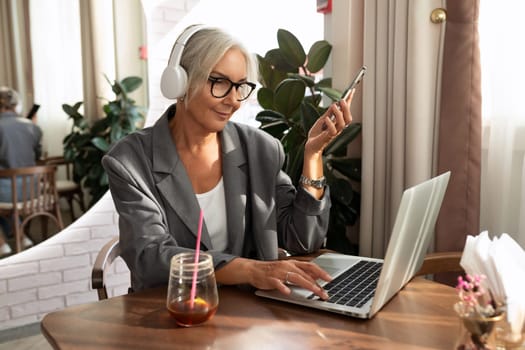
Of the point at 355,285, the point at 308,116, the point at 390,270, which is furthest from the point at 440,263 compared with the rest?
the point at 308,116

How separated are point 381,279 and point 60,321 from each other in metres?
0.58

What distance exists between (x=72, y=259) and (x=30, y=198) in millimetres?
393

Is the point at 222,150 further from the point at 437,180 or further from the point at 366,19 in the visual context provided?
the point at 366,19

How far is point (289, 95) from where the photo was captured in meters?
1.95

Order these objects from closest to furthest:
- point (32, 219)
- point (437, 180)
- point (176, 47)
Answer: point (437, 180) → point (176, 47) → point (32, 219)

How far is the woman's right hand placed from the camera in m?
0.96

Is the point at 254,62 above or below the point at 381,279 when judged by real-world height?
above

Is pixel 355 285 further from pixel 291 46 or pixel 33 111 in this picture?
pixel 33 111

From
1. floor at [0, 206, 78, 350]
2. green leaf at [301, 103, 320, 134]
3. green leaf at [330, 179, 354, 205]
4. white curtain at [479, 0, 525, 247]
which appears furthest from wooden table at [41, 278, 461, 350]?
floor at [0, 206, 78, 350]

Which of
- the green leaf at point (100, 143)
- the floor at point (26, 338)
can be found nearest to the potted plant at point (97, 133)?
the green leaf at point (100, 143)

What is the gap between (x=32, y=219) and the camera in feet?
8.64

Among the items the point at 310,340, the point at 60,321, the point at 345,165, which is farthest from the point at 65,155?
the point at 310,340

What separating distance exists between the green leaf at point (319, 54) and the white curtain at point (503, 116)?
64 cm

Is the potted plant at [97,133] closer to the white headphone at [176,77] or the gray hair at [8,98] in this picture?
the gray hair at [8,98]
